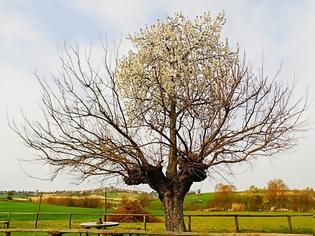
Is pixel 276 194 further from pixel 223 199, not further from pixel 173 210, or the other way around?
pixel 173 210

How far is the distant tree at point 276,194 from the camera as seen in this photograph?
128ft

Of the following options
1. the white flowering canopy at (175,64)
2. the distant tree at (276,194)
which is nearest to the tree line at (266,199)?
the distant tree at (276,194)

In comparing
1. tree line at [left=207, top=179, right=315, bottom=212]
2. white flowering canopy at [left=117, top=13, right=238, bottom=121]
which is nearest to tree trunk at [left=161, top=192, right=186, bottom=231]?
white flowering canopy at [left=117, top=13, right=238, bottom=121]

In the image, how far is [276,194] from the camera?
40.6 metres

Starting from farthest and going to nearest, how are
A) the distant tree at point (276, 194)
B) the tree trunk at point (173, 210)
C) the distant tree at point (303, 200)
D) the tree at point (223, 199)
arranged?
the tree at point (223, 199) → the distant tree at point (276, 194) → the distant tree at point (303, 200) → the tree trunk at point (173, 210)

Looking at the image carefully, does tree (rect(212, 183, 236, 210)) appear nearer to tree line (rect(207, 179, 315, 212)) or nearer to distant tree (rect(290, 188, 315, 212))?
tree line (rect(207, 179, 315, 212))

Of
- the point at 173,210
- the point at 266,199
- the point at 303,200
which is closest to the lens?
the point at 173,210

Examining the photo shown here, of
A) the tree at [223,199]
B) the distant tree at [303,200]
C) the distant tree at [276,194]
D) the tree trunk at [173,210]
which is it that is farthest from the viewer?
the tree at [223,199]

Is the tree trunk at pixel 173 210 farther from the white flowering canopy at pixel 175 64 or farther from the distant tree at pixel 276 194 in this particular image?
the distant tree at pixel 276 194

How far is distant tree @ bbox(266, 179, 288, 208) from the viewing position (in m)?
38.9

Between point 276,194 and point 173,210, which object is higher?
point 276,194

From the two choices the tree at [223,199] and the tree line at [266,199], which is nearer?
the tree line at [266,199]

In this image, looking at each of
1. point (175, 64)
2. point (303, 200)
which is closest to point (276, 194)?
point (303, 200)

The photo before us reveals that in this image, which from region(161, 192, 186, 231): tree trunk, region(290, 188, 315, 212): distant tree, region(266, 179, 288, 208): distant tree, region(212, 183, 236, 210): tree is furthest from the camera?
region(212, 183, 236, 210): tree
